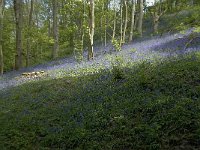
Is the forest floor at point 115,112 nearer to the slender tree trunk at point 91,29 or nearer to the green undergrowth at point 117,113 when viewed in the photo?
the green undergrowth at point 117,113

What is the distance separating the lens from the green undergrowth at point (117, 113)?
8.40 m

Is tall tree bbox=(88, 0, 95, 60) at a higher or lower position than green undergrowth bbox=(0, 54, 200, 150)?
higher

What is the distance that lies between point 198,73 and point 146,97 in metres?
2.05

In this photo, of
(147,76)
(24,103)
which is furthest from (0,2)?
(147,76)

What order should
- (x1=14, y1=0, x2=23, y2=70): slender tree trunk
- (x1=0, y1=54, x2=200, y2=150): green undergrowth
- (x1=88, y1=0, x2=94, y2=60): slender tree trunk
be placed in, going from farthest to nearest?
(x1=14, y1=0, x2=23, y2=70): slender tree trunk
(x1=88, y1=0, x2=94, y2=60): slender tree trunk
(x1=0, y1=54, x2=200, y2=150): green undergrowth

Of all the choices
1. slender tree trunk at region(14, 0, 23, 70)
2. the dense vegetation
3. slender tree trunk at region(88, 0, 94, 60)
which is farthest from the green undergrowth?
slender tree trunk at region(14, 0, 23, 70)

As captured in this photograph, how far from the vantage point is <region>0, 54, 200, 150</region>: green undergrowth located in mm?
8398

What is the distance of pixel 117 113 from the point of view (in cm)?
977

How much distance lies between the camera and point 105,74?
14469 mm

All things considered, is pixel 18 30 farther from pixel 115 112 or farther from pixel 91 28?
pixel 115 112

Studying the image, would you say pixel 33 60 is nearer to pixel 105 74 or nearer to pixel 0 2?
pixel 0 2

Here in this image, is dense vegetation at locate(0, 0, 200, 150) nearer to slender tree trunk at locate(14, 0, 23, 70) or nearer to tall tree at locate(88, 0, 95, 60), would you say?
tall tree at locate(88, 0, 95, 60)

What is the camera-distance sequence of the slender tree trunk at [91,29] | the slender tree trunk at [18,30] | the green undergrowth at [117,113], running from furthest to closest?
the slender tree trunk at [18,30] < the slender tree trunk at [91,29] < the green undergrowth at [117,113]

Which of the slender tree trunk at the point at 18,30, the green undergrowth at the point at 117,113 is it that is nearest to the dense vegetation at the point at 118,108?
the green undergrowth at the point at 117,113
